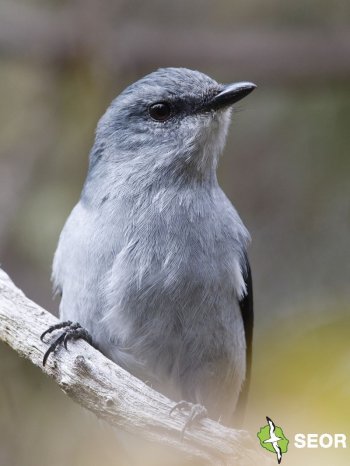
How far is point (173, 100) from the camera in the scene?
4438mm

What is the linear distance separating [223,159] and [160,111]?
9.09 ft

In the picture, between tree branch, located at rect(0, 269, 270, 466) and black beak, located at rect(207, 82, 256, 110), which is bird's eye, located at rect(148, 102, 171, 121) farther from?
tree branch, located at rect(0, 269, 270, 466)

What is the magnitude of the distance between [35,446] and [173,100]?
7.93 ft

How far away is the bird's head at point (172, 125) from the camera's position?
4.36 metres

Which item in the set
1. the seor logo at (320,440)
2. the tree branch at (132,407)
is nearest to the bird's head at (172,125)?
the tree branch at (132,407)

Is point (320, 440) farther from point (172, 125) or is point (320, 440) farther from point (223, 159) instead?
point (223, 159)

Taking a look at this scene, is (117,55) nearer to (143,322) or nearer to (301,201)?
(301,201)

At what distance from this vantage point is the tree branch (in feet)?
11.1

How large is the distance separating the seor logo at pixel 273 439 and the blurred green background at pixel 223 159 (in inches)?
71.7

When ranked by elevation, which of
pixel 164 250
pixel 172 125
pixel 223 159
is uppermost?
pixel 223 159

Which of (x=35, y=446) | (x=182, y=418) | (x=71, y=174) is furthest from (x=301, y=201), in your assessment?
(x=182, y=418)

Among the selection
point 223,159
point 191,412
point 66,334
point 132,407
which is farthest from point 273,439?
point 223,159

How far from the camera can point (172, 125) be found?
4.40 meters

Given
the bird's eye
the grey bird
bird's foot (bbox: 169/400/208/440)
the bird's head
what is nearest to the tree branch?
bird's foot (bbox: 169/400/208/440)
